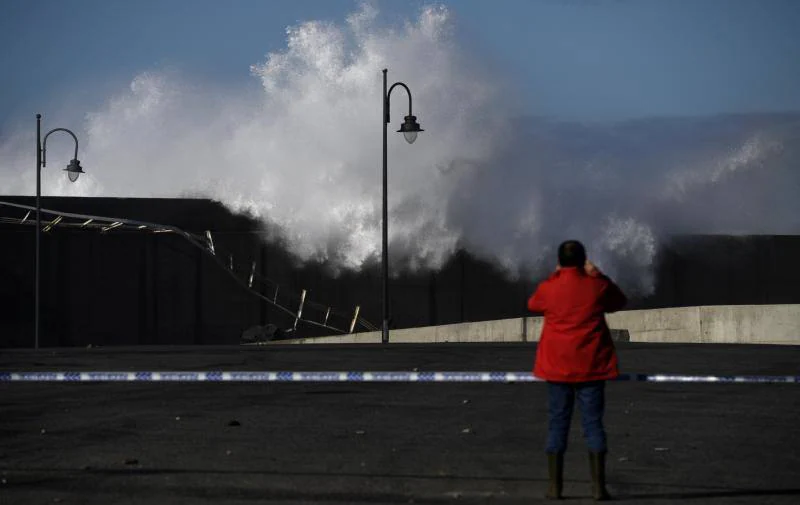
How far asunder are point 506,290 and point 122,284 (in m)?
13.1

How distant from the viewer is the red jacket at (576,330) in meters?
8.30

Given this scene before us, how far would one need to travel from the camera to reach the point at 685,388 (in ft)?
56.1

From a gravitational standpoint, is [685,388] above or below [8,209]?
below

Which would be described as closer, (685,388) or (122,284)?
(685,388)

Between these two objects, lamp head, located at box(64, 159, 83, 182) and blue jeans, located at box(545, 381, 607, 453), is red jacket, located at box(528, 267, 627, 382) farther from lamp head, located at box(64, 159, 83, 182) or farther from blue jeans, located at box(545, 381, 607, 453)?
lamp head, located at box(64, 159, 83, 182)

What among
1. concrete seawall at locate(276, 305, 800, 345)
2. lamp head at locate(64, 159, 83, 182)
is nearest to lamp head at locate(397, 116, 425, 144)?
concrete seawall at locate(276, 305, 800, 345)

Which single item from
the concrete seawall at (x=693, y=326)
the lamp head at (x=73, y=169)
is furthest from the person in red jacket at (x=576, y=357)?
the lamp head at (x=73, y=169)

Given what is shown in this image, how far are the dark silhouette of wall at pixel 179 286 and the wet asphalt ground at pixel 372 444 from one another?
3001 centimetres

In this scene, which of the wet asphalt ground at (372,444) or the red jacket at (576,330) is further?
the wet asphalt ground at (372,444)

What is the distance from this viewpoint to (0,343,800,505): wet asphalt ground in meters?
8.81

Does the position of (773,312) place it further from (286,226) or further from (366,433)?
(366,433)

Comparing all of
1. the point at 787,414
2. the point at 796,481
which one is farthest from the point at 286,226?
the point at 796,481

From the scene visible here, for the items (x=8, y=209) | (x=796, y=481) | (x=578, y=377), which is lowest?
(x=796, y=481)

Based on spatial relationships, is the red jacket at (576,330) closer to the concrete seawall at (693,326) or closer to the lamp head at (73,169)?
the concrete seawall at (693,326)
